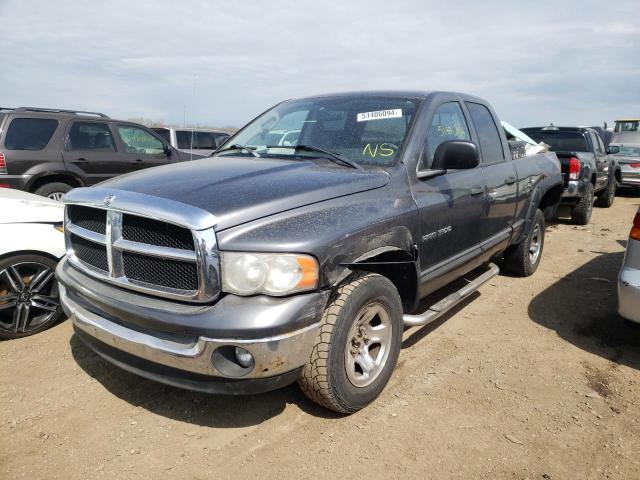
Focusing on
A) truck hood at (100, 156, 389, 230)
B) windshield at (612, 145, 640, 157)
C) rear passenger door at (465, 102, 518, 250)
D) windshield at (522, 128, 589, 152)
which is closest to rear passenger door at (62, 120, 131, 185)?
truck hood at (100, 156, 389, 230)

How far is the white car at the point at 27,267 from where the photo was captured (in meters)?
3.51

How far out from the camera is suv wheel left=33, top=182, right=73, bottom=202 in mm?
7010

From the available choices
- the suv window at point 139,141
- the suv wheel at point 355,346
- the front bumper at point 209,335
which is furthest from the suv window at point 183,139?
the suv wheel at point 355,346

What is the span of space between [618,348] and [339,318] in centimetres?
259

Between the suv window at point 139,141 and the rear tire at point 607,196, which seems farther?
the rear tire at point 607,196

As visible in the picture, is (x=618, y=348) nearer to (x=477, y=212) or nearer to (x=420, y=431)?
(x=477, y=212)

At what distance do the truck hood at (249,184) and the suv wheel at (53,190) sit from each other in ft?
16.5

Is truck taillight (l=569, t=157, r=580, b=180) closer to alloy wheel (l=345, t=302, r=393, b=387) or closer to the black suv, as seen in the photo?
alloy wheel (l=345, t=302, r=393, b=387)

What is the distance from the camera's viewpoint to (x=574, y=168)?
7.90 meters

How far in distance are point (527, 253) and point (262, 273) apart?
4.01 meters

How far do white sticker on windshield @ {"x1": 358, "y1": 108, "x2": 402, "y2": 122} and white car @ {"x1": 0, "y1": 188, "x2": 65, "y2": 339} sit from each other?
100 inches

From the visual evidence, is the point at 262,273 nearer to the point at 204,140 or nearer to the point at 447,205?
the point at 447,205

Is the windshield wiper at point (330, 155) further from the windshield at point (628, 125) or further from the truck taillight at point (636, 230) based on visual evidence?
the windshield at point (628, 125)

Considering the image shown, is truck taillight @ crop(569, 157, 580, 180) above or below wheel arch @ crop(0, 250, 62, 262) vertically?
above
